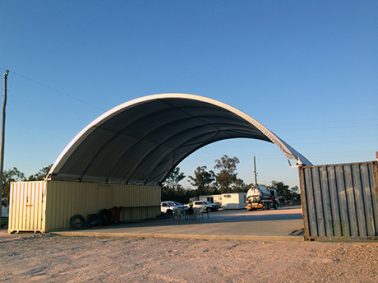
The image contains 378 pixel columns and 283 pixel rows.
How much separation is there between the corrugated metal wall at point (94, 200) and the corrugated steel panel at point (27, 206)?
35cm

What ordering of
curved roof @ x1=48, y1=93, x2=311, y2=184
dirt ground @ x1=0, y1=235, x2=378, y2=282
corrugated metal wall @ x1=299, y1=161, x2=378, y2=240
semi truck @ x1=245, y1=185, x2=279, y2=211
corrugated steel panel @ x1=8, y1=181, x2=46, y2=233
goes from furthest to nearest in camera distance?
semi truck @ x1=245, y1=185, x2=279, y2=211 < corrugated steel panel @ x1=8, y1=181, x2=46, y2=233 < curved roof @ x1=48, y1=93, x2=311, y2=184 < corrugated metal wall @ x1=299, y1=161, x2=378, y2=240 < dirt ground @ x1=0, y1=235, x2=378, y2=282

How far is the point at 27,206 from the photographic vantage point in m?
19.5

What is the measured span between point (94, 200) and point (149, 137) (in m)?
4.98

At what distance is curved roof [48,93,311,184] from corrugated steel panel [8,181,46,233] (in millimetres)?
1142

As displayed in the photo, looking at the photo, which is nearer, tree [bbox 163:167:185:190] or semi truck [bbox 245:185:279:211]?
semi truck [bbox 245:185:279:211]

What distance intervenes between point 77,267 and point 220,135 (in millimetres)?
20302

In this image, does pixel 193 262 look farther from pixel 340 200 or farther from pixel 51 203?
pixel 51 203

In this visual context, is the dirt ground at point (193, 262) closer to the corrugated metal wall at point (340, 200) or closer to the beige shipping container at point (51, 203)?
the corrugated metal wall at point (340, 200)

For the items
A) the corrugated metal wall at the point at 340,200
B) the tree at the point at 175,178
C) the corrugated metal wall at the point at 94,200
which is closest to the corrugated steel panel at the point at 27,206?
the corrugated metal wall at the point at 94,200

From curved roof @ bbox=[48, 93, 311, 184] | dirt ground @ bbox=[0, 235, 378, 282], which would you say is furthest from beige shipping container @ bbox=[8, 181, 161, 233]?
dirt ground @ bbox=[0, 235, 378, 282]

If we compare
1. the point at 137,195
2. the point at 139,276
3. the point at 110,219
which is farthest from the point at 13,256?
the point at 137,195

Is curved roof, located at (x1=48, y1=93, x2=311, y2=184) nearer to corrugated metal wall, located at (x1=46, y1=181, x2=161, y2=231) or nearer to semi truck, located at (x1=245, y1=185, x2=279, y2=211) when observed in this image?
corrugated metal wall, located at (x1=46, y1=181, x2=161, y2=231)

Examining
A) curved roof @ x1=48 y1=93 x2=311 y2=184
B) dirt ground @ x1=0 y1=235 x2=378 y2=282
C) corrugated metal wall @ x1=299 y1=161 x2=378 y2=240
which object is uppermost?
curved roof @ x1=48 y1=93 x2=311 y2=184

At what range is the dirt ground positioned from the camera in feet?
25.7
